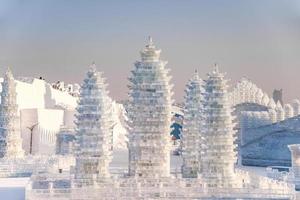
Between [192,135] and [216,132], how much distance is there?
3547 mm

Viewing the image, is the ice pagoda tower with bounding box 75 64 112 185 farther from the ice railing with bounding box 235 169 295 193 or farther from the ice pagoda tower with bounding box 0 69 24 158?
the ice pagoda tower with bounding box 0 69 24 158

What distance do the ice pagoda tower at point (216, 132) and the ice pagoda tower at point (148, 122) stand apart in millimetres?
2107

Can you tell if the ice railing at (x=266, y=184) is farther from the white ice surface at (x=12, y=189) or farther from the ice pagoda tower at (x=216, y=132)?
the white ice surface at (x=12, y=189)

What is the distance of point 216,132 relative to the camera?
111 feet

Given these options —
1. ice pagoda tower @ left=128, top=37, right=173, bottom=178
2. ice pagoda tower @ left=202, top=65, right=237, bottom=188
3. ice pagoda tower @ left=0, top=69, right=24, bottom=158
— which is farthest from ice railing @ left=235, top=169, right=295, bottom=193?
ice pagoda tower @ left=0, top=69, right=24, bottom=158

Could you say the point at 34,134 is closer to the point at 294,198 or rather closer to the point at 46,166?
the point at 46,166

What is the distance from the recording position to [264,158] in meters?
63.3

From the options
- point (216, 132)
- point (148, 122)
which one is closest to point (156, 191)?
point (148, 122)

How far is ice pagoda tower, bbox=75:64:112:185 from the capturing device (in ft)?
108

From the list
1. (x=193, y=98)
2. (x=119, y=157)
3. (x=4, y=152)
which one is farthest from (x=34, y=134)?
(x=193, y=98)

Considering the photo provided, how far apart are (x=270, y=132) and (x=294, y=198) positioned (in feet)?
112

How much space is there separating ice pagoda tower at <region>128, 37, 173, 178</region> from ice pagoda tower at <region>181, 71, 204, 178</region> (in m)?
2.76

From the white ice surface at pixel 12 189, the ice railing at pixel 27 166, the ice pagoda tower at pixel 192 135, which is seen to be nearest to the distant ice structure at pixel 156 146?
the white ice surface at pixel 12 189

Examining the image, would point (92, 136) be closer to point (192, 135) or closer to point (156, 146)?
point (156, 146)
